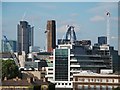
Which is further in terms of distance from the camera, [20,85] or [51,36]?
[51,36]


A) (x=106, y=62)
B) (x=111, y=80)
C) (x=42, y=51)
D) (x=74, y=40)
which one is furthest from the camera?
(x=42, y=51)

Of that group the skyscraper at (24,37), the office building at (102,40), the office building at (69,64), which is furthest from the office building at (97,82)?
the skyscraper at (24,37)

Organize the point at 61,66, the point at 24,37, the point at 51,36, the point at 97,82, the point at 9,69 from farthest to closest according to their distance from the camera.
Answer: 1. the point at 24,37
2. the point at 51,36
3. the point at 61,66
4. the point at 9,69
5. the point at 97,82

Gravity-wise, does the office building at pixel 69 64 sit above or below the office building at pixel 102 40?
below

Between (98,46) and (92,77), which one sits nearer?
(92,77)

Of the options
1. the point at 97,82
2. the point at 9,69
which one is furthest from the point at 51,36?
the point at 97,82

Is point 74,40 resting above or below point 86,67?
above

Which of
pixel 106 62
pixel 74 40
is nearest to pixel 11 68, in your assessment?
pixel 106 62

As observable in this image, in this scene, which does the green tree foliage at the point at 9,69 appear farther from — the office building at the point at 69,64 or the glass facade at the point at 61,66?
the glass facade at the point at 61,66

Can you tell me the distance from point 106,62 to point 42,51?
23.3 ft

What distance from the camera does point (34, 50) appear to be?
19.7 m

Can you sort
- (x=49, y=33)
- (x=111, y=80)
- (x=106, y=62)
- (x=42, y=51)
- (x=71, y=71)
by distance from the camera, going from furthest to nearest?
(x=42, y=51)
(x=49, y=33)
(x=106, y=62)
(x=71, y=71)
(x=111, y=80)

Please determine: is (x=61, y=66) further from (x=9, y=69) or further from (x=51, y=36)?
(x=51, y=36)

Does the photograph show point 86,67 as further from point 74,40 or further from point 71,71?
point 74,40
